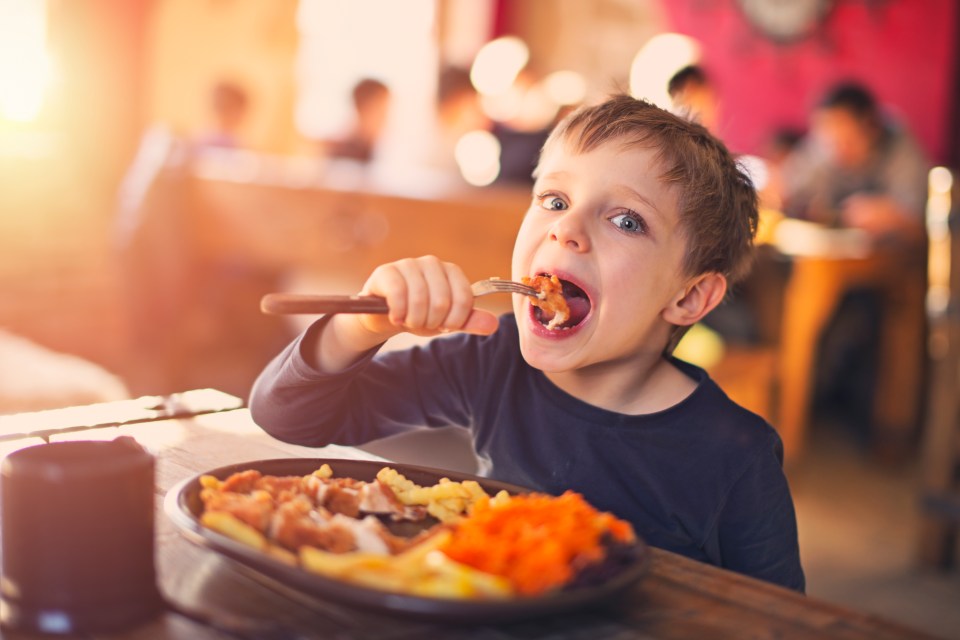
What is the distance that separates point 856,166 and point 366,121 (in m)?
2.19

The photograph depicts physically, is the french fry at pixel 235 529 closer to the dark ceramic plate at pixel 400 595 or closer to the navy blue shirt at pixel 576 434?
the dark ceramic plate at pixel 400 595

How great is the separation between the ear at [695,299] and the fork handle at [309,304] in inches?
19.1

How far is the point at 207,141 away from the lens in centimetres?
480

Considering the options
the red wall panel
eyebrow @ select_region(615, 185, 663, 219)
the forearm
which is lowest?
the forearm

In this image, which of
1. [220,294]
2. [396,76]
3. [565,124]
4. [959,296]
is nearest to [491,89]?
[396,76]

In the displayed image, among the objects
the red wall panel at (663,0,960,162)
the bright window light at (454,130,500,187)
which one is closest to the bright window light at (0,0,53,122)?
the bright window light at (454,130,500,187)

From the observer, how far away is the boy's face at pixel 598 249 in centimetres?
104

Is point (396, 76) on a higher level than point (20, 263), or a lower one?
higher

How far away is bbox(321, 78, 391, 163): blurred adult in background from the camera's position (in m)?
4.75

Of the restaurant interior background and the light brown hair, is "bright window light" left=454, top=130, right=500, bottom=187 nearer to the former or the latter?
the restaurant interior background

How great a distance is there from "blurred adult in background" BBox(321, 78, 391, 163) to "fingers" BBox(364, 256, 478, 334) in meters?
3.94

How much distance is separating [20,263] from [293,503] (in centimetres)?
377

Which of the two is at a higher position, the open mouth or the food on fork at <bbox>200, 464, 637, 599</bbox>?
the open mouth

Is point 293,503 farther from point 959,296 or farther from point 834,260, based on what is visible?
point 834,260
